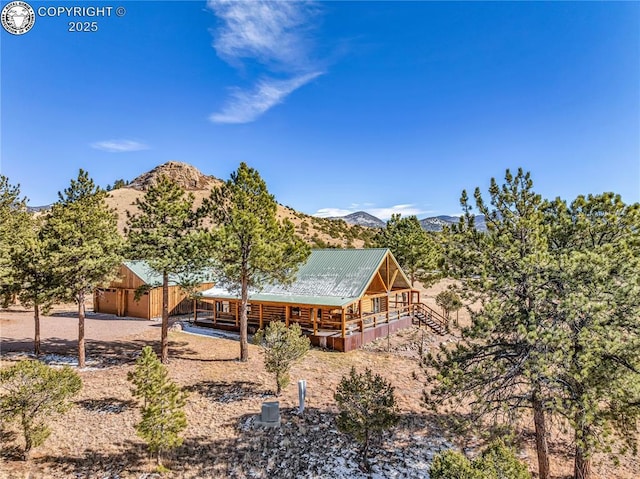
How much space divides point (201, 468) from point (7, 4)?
16.1 meters

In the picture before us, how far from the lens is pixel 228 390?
14633mm

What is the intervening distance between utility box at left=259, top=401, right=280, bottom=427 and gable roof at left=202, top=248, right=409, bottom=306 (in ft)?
28.8

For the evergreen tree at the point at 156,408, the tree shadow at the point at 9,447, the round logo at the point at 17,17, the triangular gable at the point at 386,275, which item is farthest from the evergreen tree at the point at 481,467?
the round logo at the point at 17,17

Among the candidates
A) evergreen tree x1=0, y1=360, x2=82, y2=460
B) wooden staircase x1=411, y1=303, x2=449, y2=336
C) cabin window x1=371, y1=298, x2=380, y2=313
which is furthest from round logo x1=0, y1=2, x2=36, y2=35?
wooden staircase x1=411, y1=303, x2=449, y2=336

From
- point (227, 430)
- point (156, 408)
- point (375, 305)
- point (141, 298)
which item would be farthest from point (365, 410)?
point (141, 298)

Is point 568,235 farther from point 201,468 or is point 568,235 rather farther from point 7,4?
point 7,4

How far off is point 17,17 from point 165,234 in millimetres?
8901

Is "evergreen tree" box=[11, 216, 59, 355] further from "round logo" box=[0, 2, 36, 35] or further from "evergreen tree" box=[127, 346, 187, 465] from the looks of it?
"evergreen tree" box=[127, 346, 187, 465]

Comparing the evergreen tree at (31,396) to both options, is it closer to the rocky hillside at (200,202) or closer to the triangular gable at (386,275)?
the triangular gable at (386,275)

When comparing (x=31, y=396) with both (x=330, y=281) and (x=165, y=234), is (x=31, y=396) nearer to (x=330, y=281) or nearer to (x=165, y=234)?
(x=165, y=234)

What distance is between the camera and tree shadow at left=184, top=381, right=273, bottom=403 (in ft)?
45.9

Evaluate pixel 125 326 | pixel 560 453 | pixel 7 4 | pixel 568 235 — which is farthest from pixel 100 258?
pixel 560 453

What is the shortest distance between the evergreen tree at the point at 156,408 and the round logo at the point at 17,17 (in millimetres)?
12078

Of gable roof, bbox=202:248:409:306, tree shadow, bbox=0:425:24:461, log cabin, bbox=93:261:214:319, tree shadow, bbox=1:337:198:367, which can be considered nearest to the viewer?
tree shadow, bbox=0:425:24:461
